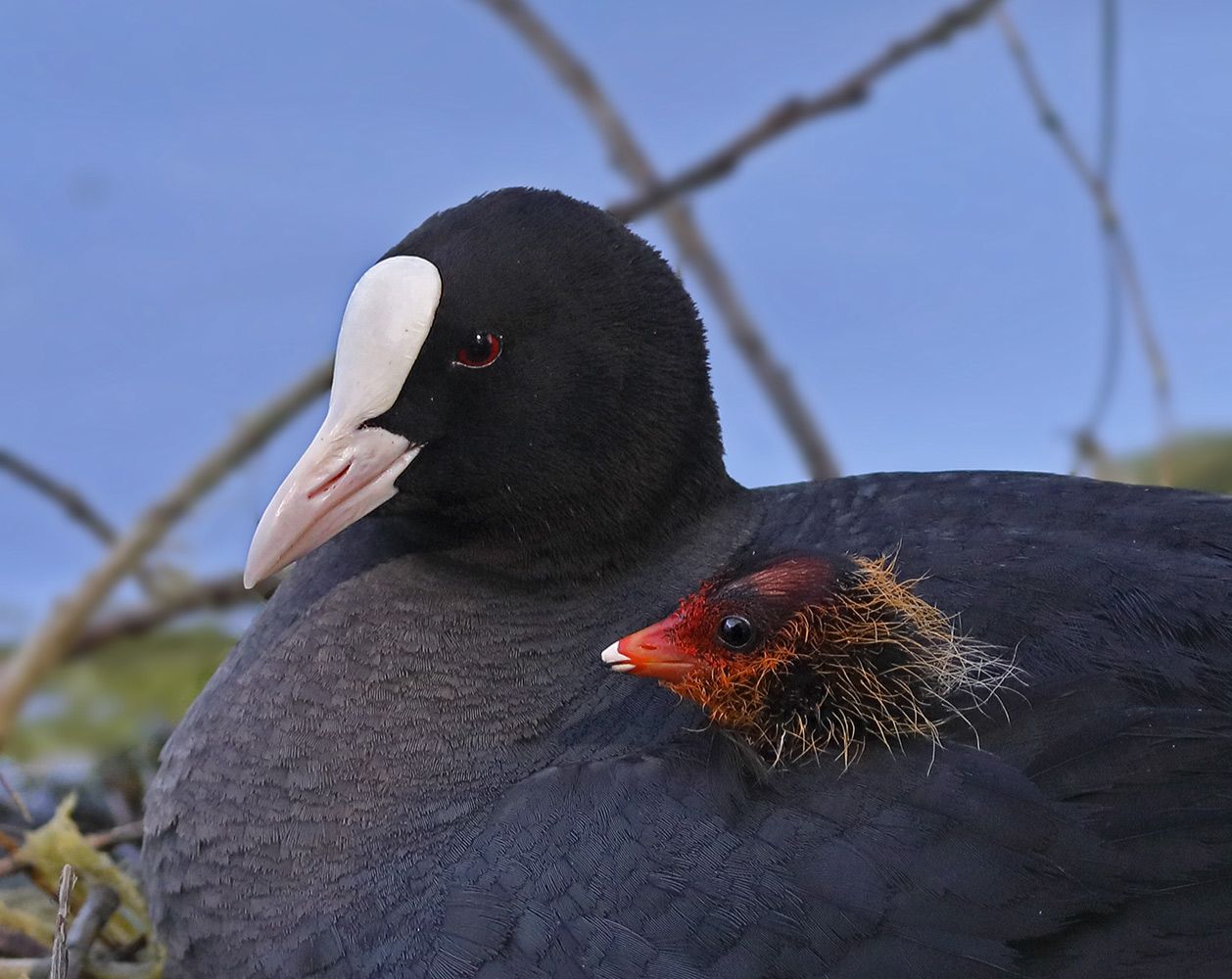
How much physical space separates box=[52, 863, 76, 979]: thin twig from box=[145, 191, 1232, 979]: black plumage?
5.5 inches

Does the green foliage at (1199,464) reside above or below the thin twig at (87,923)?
above

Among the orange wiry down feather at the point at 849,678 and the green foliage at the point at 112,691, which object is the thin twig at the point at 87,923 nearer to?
the orange wiry down feather at the point at 849,678

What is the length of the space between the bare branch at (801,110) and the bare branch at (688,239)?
1.10 feet

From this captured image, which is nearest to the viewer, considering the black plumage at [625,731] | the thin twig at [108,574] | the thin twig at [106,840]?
the black plumage at [625,731]

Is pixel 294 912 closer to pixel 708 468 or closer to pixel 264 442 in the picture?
pixel 708 468

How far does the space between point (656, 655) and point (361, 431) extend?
574mm

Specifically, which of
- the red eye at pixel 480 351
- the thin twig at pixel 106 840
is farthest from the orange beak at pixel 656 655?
the thin twig at pixel 106 840

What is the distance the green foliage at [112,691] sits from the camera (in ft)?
14.6

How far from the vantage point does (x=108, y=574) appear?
355 centimetres

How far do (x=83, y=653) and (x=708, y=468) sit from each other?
7.82ft

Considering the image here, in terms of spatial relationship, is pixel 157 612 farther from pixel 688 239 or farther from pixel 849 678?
pixel 849 678

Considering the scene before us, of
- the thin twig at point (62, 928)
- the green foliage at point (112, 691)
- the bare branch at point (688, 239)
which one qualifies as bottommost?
the thin twig at point (62, 928)

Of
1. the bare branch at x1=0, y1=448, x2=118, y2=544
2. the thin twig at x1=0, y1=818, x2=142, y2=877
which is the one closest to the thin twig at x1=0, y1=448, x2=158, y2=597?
the bare branch at x1=0, y1=448, x2=118, y2=544

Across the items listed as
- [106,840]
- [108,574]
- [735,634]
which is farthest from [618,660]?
[108,574]
